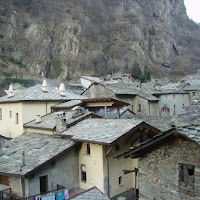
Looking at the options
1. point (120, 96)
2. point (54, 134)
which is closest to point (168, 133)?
point (54, 134)

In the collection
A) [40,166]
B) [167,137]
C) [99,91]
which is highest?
[99,91]

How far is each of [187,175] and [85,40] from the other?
87637mm

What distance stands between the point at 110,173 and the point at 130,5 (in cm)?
11619

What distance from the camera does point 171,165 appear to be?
8.45 metres

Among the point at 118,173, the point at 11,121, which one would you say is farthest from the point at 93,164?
the point at 11,121

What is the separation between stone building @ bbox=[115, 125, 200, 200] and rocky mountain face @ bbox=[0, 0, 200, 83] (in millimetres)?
64589

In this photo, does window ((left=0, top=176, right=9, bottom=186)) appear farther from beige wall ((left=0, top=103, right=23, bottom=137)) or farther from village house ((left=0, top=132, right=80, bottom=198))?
beige wall ((left=0, top=103, right=23, bottom=137))

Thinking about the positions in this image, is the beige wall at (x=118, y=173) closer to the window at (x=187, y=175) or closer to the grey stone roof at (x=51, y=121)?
the grey stone roof at (x=51, y=121)

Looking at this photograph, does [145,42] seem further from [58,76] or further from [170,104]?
[170,104]

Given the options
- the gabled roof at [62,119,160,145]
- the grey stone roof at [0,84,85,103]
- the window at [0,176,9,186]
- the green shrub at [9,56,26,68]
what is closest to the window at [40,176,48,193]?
the window at [0,176,9,186]

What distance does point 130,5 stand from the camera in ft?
400

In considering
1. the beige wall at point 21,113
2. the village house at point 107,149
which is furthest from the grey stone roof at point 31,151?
the beige wall at point 21,113

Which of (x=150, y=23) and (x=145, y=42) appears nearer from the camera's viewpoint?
(x=145, y=42)

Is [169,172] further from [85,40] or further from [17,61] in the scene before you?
[85,40]
